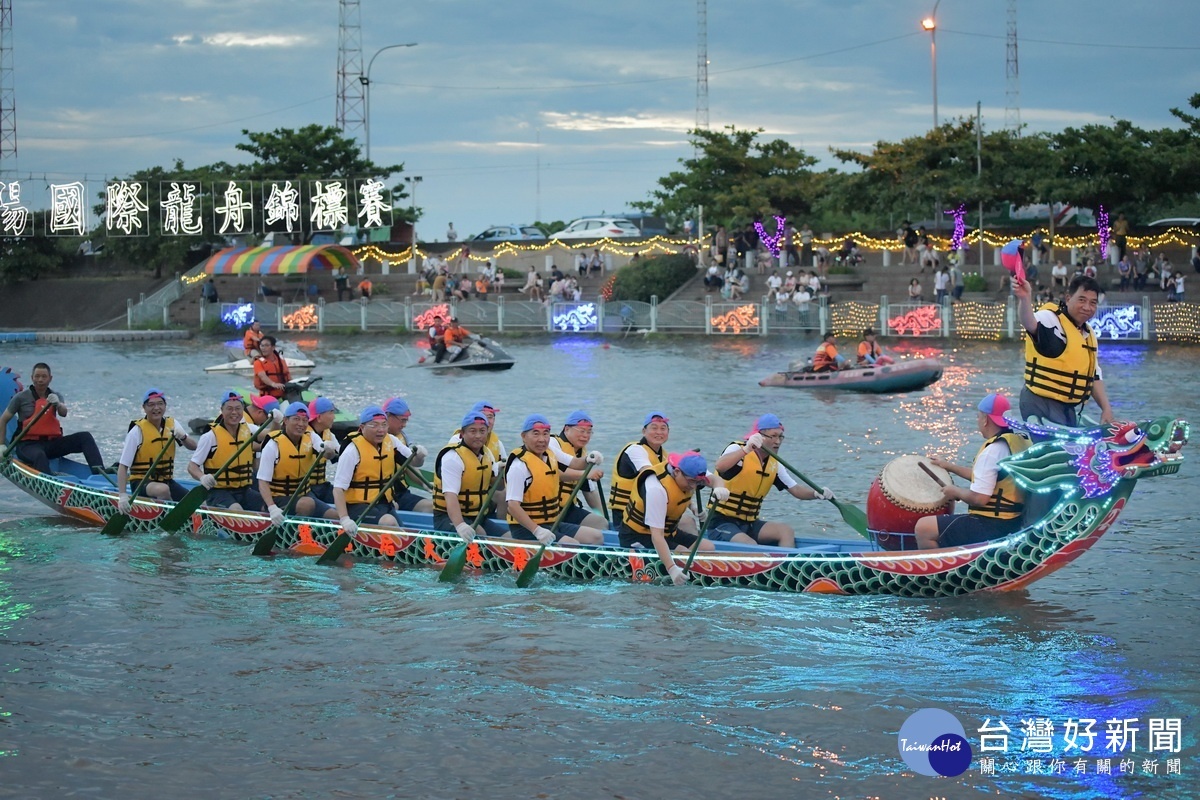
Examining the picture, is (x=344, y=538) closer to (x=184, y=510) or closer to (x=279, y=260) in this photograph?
(x=184, y=510)

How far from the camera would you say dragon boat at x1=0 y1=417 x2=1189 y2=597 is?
10.1m

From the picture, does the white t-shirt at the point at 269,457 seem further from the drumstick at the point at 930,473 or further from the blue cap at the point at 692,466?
the drumstick at the point at 930,473

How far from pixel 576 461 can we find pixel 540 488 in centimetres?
58

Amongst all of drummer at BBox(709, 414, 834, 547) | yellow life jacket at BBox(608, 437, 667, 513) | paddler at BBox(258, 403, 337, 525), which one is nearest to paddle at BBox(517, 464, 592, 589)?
yellow life jacket at BBox(608, 437, 667, 513)

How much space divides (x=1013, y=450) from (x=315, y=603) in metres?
6.06

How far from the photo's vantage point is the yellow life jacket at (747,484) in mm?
11883

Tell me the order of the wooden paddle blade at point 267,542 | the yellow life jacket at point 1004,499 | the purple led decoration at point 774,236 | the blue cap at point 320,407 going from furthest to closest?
the purple led decoration at point 774,236 < the blue cap at point 320,407 < the wooden paddle blade at point 267,542 < the yellow life jacket at point 1004,499

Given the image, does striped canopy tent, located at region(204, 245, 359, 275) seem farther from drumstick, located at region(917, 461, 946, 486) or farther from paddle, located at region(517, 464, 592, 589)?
drumstick, located at region(917, 461, 946, 486)

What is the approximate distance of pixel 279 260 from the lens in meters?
53.5

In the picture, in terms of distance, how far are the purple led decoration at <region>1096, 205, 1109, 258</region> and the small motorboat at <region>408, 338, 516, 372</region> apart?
17.5 m

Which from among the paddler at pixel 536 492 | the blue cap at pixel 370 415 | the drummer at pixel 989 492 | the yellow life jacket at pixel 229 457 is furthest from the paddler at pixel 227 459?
the drummer at pixel 989 492

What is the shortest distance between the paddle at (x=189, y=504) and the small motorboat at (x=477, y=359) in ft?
65.3

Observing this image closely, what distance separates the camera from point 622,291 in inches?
1838

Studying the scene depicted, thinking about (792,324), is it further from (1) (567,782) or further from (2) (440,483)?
(1) (567,782)
